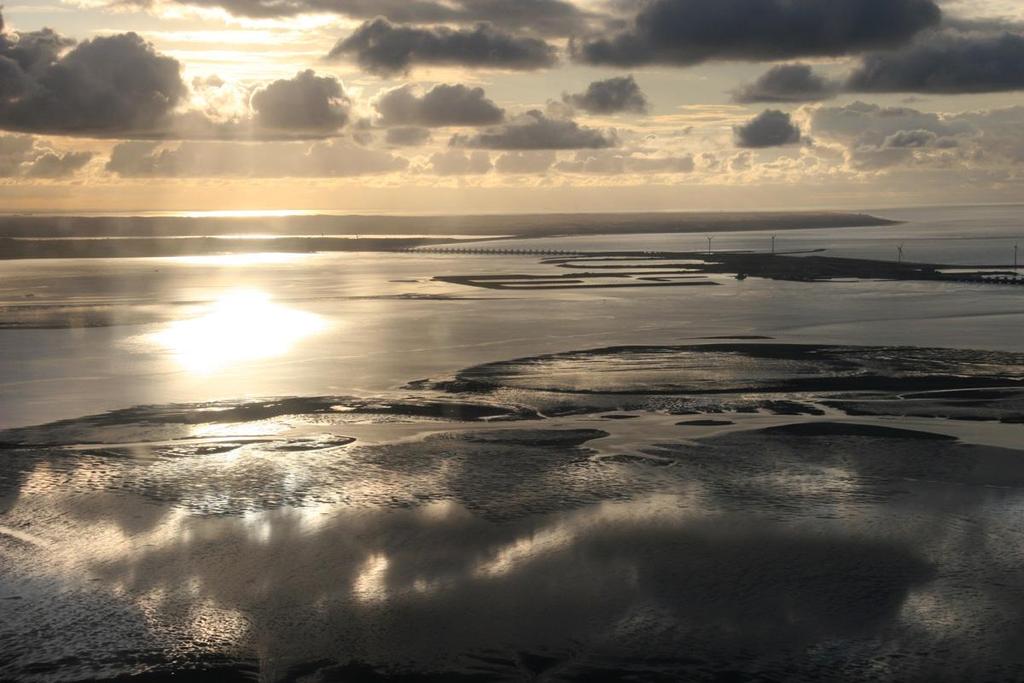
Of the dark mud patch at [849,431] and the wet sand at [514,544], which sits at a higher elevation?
the dark mud patch at [849,431]

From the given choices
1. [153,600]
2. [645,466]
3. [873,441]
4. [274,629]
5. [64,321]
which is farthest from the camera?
[64,321]

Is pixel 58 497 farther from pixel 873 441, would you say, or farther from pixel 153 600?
pixel 873 441

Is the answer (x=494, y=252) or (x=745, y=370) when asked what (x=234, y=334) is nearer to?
(x=745, y=370)

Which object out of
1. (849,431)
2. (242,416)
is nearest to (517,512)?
(849,431)

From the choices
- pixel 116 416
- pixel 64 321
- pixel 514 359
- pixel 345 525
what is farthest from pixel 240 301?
pixel 345 525

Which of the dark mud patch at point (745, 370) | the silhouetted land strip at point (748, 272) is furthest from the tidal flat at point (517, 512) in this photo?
the silhouetted land strip at point (748, 272)

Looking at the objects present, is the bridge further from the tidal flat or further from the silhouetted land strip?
the tidal flat

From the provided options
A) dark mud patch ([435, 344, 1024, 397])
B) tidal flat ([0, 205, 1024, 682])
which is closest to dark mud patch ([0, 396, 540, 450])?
tidal flat ([0, 205, 1024, 682])

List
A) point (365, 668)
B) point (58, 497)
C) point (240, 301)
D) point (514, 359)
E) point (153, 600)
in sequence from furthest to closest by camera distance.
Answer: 1. point (240, 301)
2. point (514, 359)
3. point (58, 497)
4. point (153, 600)
5. point (365, 668)

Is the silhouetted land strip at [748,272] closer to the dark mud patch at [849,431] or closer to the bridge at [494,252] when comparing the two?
the bridge at [494,252]

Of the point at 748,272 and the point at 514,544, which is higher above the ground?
the point at 748,272

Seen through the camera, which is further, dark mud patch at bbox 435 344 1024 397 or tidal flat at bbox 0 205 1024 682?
dark mud patch at bbox 435 344 1024 397
